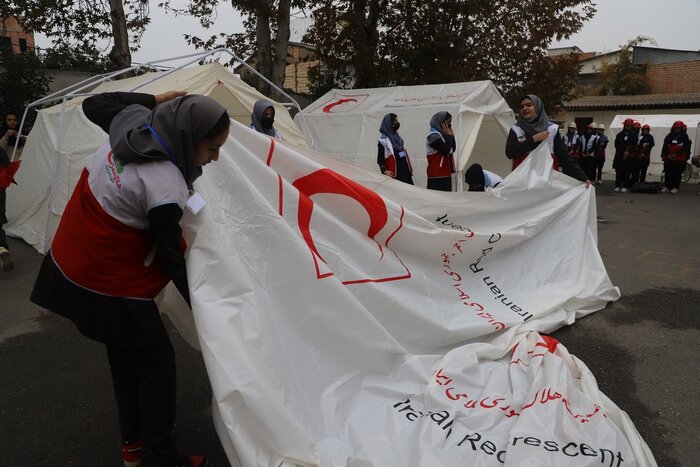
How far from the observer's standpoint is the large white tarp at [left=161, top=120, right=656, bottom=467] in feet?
6.84

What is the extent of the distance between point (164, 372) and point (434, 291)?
174 cm

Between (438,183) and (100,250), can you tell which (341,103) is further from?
(100,250)

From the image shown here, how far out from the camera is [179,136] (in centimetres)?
186

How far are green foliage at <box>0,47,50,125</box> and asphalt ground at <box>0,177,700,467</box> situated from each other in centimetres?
651

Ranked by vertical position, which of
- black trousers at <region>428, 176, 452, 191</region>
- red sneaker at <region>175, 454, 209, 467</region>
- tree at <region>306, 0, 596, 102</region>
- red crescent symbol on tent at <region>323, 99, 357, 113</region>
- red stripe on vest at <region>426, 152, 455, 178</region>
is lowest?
red sneaker at <region>175, 454, 209, 467</region>

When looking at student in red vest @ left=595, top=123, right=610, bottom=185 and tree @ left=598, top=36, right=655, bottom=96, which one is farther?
tree @ left=598, top=36, right=655, bottom=96

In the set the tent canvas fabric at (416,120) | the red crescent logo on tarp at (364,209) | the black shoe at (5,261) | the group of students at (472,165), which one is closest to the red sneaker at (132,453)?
the red crescent logo on tarp at (364,209)

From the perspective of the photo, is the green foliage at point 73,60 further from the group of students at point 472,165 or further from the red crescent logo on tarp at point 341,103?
the group of students at point 472,165

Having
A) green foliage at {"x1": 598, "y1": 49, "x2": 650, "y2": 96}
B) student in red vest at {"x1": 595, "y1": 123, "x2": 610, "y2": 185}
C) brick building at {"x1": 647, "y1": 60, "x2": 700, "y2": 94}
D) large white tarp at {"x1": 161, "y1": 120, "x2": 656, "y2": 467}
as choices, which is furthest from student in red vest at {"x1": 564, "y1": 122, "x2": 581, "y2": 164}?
green foliage at {"x1": 598, "y1": 49, "x2": 650, "y2": 96}

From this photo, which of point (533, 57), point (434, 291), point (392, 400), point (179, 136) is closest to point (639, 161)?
point (533, 57)

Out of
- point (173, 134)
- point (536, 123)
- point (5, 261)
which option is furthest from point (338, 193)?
point (5, 261)

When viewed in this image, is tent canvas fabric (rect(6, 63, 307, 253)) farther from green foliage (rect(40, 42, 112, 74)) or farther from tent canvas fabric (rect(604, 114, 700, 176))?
tent canvas fabric (rect(604, 114, 700, 176))

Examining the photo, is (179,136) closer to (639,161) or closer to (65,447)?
(65,447)

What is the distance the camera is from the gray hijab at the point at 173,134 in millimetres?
1857
